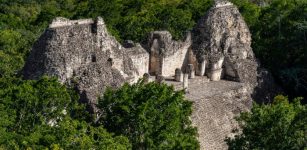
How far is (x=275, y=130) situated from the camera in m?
25.0

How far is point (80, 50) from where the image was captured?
30562mm

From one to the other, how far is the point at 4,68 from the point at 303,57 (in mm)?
21306

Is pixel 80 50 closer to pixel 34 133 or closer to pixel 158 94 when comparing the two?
pixel 158 94

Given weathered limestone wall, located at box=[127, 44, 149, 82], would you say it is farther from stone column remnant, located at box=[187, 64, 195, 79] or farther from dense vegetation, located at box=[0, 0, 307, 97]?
dense vegetation, located at box=[0, 0, 307, 97]

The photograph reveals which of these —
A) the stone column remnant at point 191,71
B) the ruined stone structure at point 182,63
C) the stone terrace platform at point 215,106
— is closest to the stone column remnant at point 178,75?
the ruined stone structure at point 182,63

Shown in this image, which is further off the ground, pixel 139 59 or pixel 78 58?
pixel 78 58

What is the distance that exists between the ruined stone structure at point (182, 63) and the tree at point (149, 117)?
2725mm

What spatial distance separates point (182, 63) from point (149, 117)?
14.7 metres

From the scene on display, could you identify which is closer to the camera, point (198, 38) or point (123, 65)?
point (123, 65)

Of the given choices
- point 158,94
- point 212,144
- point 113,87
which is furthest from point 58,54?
point 212,144

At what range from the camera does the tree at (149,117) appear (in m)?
24.2

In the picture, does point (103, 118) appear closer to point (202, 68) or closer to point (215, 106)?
point (215, 106)

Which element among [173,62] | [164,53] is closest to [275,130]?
[164,53]

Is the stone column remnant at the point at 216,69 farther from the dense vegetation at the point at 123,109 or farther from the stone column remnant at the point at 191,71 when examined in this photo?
the dense vegetation at the point at 123,109
